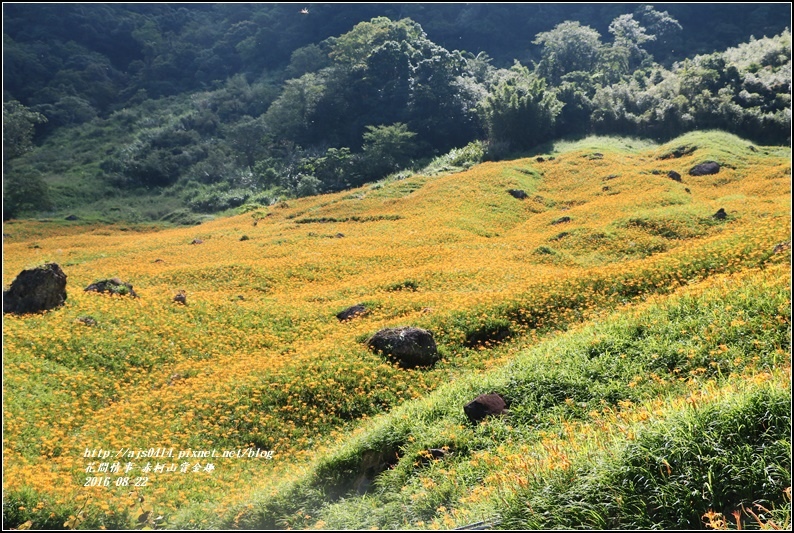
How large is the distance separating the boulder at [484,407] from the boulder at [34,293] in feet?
50.2

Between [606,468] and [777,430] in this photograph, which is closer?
[777,430]

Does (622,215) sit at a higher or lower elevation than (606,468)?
lower

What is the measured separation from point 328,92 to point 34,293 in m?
72.0

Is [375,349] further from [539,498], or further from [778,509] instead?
[778,509]

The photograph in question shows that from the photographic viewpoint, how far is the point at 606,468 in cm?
607


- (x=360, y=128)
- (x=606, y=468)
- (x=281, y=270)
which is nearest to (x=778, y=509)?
(x=606, y=468)

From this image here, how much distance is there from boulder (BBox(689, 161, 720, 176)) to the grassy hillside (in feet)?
57.8

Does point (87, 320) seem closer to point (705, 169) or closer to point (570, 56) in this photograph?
point (705, 169)

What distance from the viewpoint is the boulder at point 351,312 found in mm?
19781

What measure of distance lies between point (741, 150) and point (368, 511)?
54.5 meters

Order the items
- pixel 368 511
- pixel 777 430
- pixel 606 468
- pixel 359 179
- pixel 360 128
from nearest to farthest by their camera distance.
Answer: pixel 777 430 < pixel 606 468 < pixel 368 511 < pixel 359 179 < pixel 360 128

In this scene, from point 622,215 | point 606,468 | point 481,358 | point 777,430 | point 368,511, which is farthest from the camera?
Answer: point 622,215

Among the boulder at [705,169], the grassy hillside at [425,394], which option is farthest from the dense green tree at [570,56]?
the grassy hillside at [425,394]

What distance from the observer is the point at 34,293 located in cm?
1848
